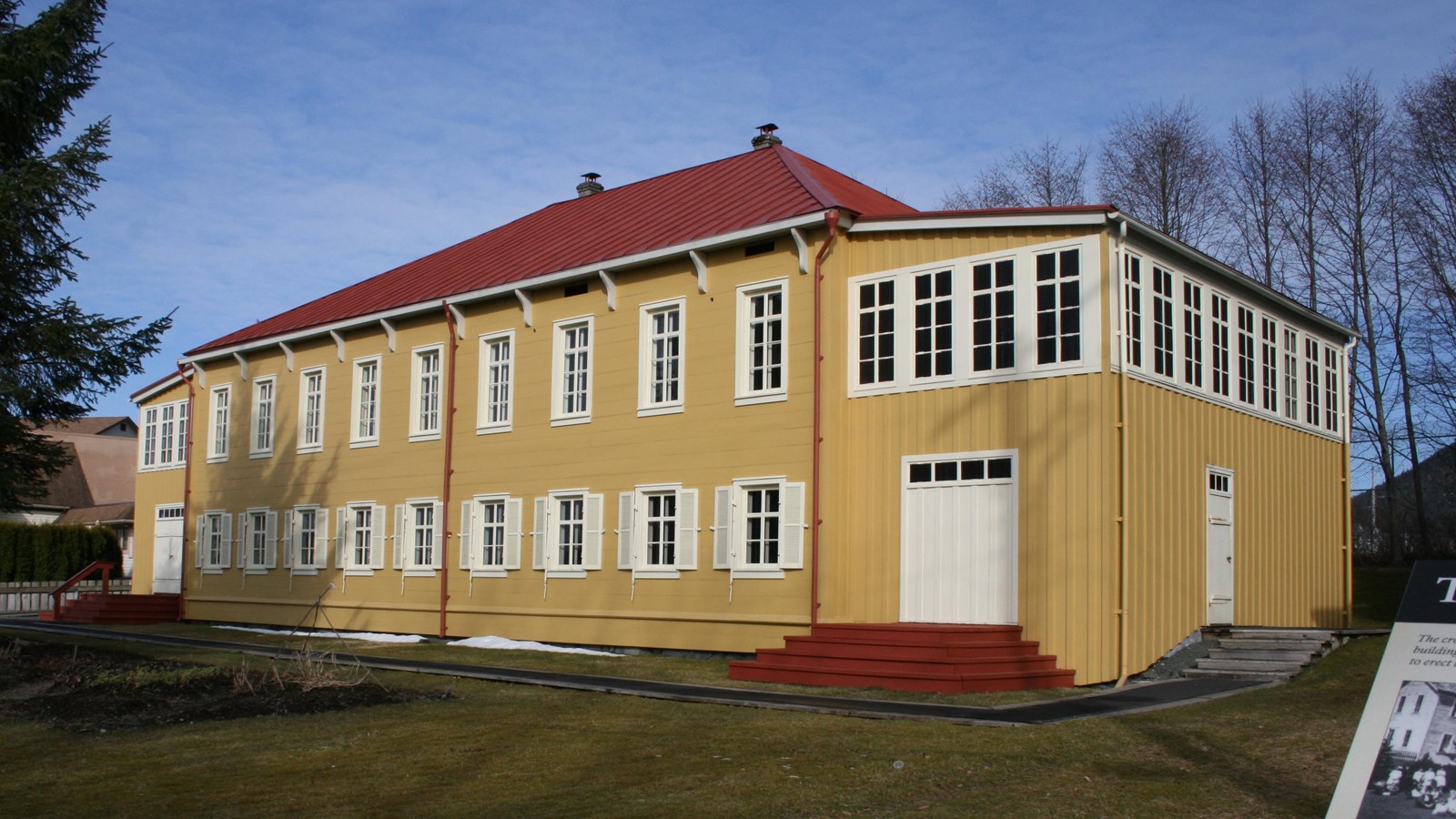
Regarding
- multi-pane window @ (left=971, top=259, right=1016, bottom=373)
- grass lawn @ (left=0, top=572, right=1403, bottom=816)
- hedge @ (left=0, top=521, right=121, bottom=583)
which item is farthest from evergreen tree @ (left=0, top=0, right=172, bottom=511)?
hedge @ (left=0, top=521, right=121, bottom=583)

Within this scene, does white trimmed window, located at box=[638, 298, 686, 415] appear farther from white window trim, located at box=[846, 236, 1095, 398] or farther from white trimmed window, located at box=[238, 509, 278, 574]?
white trimmed window, located at box=[238, 509, 278, 574]

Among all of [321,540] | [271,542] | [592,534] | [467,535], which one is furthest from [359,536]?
[592,534]

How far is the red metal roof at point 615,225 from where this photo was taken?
2044 cm

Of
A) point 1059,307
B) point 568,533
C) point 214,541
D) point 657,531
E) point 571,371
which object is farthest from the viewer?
point 214,541

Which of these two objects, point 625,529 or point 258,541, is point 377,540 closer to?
point 258,541

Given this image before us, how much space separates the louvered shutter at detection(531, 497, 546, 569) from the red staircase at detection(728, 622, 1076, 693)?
20.5ft

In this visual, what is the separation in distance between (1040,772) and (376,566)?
731 inches

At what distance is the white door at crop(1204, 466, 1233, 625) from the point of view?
17.6 meters

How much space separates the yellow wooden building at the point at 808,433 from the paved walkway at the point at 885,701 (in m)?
1.38

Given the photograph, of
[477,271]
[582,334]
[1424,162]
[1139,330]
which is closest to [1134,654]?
[1139,330]

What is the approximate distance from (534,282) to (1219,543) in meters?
11.8

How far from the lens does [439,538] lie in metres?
24.2

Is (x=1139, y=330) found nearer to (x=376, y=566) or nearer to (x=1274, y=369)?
(x=1274, y=369)

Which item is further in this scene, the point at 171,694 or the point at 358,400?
the point at 358,400
